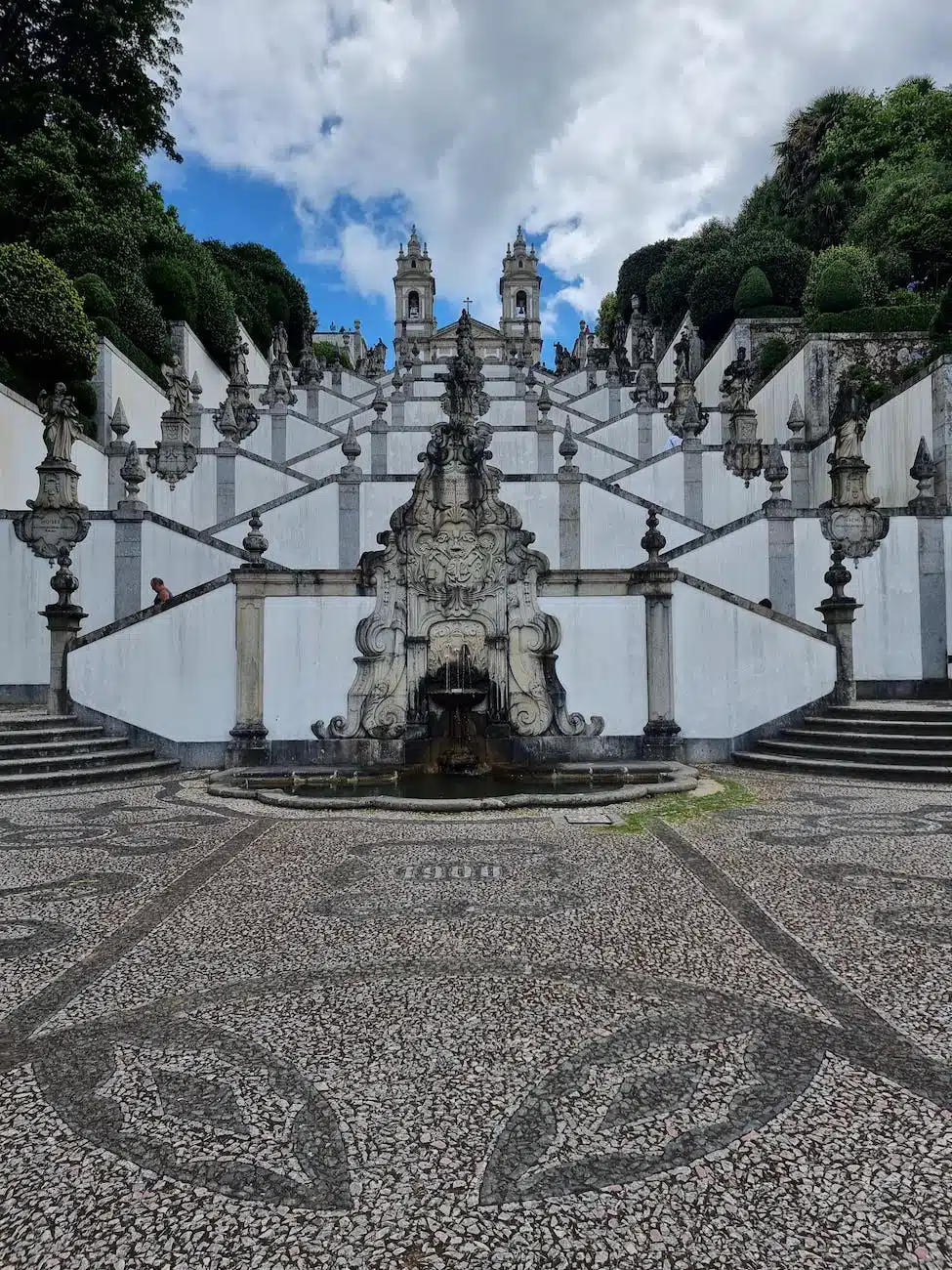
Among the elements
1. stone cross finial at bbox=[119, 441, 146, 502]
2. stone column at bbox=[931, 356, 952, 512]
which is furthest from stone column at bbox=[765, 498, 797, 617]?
stone cross finial at bbox=[119, 441, 146, 502]

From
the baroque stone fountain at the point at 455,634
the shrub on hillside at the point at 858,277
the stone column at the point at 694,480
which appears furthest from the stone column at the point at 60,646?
the shrub on hillside at the point at 858,277

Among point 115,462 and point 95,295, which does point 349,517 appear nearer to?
point 115,462

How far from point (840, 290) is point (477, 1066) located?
1065 inches

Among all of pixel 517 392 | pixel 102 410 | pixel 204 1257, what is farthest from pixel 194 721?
pixel 517 392

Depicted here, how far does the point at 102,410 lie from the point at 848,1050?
2407 centimetres

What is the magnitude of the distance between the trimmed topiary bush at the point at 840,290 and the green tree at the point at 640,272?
21.5 meters

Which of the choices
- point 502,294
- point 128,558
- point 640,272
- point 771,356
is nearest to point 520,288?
point 502,294

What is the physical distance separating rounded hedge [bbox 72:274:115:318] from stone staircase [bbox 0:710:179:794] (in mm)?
17062

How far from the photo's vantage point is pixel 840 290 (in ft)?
77.7

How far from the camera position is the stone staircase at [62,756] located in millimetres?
8727

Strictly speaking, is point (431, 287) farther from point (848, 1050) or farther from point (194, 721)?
point (848, 1050)

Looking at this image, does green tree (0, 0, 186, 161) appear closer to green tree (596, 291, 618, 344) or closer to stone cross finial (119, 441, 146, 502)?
stone cross finial (119, 441, 146, 502)

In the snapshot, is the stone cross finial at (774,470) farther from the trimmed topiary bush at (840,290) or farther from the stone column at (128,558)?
the stone column at (128,558)

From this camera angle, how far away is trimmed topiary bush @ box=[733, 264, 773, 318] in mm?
30031
